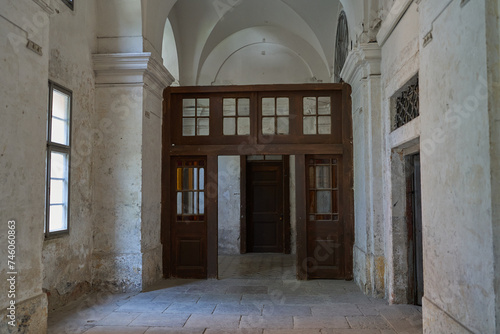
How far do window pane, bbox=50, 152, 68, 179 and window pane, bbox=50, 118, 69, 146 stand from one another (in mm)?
181

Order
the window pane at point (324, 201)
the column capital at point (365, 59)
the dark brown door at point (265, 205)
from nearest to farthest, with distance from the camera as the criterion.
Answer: the column capital at point (365, 59) → the window pane at point (324, 201) → the dark brown door at point (265, 205)

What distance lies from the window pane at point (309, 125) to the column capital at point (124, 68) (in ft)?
9.58

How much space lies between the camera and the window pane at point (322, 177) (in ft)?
25.1

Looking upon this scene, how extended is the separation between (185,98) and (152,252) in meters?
2.91

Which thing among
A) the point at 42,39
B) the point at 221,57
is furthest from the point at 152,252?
the point at 221,57

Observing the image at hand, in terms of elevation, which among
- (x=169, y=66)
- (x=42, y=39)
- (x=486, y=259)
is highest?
(x=169, y=66)

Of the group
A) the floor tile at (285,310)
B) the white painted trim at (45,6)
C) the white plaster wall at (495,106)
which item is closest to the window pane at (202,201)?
the floor tile at (285,310)

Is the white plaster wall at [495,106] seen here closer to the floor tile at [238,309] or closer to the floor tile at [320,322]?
the floor tile at [320,322]

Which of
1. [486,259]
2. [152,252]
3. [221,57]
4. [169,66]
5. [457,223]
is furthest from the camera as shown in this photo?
[221,57]

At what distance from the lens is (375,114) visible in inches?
250

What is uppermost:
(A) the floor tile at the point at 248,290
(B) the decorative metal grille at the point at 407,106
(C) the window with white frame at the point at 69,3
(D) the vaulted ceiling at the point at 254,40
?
(D) the vaulted ceiling at the point at 254,40

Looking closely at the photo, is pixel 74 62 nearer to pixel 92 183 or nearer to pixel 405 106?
pixel 92 183

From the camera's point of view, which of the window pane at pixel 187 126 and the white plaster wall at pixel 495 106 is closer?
the white plaster wall at pixel 495 106

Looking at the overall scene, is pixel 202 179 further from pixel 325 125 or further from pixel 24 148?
pixel 24 148
